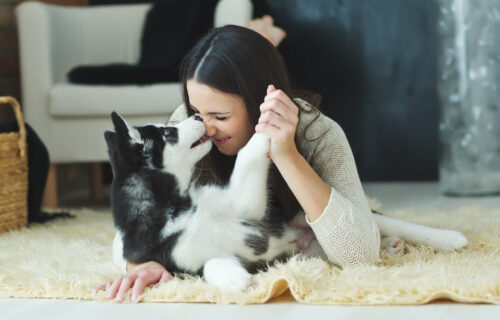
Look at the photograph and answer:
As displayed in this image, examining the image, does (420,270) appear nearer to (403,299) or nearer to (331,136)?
(403,299)

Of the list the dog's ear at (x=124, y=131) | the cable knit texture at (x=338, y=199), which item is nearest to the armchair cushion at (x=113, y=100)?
the cable knit texture at (x=338, y=199)

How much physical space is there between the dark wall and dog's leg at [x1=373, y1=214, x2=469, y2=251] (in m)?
2.16

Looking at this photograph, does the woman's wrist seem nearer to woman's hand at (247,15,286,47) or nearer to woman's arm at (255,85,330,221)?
woman's arm at (255,85,330,221)

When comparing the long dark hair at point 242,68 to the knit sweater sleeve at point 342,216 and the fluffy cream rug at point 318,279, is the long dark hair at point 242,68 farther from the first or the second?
the fluffy cream rug at point 318,279

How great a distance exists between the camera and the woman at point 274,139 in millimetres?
1377

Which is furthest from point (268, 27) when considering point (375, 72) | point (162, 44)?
point (375, 72)

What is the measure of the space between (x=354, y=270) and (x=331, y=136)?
36 cm

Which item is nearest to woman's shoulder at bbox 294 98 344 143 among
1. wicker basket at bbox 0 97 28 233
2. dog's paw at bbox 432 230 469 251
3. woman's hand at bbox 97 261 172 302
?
dog's paw at bbox 432 230 469 251

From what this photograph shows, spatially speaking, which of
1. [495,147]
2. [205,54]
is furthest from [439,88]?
[205,54]

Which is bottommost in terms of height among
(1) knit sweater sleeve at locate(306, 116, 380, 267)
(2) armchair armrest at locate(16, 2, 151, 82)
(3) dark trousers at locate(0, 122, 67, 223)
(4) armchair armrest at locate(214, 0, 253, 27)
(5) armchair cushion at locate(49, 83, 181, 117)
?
(3) dark trousers at locate(0, 122, 67, 223)

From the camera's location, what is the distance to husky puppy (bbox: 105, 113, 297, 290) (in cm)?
138

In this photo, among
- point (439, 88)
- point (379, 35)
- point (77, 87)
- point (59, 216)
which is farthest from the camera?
point (379, 35)

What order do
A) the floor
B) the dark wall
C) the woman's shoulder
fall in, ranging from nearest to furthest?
the floor, the woman's shoulder, the dark wall

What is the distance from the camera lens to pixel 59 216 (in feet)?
8.87
